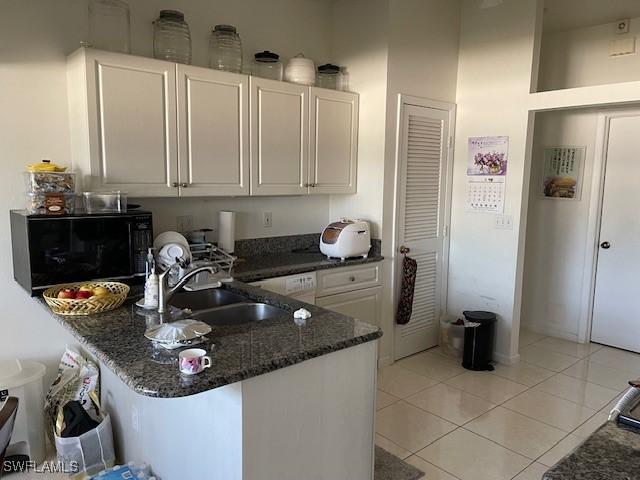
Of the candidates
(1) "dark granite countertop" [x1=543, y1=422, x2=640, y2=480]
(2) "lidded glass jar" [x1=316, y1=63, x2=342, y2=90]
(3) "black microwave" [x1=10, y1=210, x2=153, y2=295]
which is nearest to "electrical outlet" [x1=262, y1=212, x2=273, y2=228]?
(2) "lidded glass jar" [x1=316, y1=63, x2=342, y2=90]

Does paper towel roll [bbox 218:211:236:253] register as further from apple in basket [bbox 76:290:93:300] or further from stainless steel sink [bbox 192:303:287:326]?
apple in basket [bbox 76:290:93:300]

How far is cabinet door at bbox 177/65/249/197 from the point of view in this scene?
9.21 ft

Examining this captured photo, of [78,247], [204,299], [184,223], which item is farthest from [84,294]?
[184,223]

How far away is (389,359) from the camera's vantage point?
384 centimetres

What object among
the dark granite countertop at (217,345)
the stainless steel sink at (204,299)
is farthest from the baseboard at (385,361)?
the dark granite countertop at (217,345)

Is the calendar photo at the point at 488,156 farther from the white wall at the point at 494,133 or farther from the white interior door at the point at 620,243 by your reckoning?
the white interior door at the point at 620,243

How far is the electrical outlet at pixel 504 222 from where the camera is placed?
3.77 meters

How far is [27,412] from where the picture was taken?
2.45 metres

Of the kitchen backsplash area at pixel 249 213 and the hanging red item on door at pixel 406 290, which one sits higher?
the kitchen backsplash area at pixel 249 213

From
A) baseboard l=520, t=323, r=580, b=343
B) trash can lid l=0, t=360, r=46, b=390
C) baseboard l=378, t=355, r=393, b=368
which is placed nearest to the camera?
trash can lid l=0, t=360, r=46, b=390

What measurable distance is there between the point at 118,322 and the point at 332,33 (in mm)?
2886

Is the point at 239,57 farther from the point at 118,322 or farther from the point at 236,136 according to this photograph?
the point at 118,322

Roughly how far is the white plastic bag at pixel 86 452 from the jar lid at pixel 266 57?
244 centimetres

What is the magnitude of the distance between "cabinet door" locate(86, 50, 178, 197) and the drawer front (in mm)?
1153
